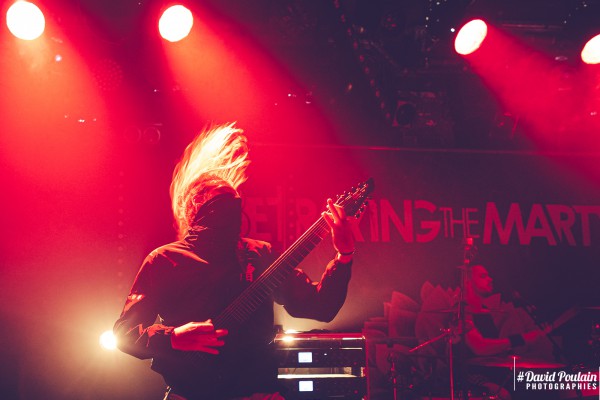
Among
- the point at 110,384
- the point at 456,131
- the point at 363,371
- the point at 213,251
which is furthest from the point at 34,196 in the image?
the point at 456,131

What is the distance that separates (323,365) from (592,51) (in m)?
3.44

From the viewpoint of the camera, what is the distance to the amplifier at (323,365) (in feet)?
11.2

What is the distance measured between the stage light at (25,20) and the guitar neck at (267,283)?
2.48 metres

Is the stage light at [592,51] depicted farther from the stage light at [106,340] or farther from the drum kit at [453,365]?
the stage light at [106,340]

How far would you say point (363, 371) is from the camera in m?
3.48

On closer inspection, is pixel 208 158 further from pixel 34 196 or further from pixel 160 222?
pixel 34 196

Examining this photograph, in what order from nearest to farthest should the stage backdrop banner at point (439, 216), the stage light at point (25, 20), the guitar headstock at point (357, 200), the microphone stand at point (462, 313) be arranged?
the guitar headstock at point (357, 200)
the stage light at point (25, 20)
the microphone stand at point (462, 313)
the stage backdrop banner at point (439, 216)

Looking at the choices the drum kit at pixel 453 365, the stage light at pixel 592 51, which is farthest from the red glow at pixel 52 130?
the stage light at pixel 592 51

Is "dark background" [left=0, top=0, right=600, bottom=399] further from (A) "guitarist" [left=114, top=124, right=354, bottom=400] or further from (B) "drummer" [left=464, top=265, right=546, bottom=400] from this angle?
(A) "guitarist" [left=114, top=124, right=354, bottom=400]

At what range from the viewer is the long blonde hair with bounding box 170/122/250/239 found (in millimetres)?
3387

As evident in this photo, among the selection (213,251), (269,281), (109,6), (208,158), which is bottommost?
(269,281)

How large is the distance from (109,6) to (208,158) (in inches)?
56.3

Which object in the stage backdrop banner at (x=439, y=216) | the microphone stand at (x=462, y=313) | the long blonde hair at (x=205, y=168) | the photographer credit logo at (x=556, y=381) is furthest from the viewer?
the stage backdrop banner at (x=439, y=216)

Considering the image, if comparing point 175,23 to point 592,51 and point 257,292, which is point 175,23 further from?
point 592,51
